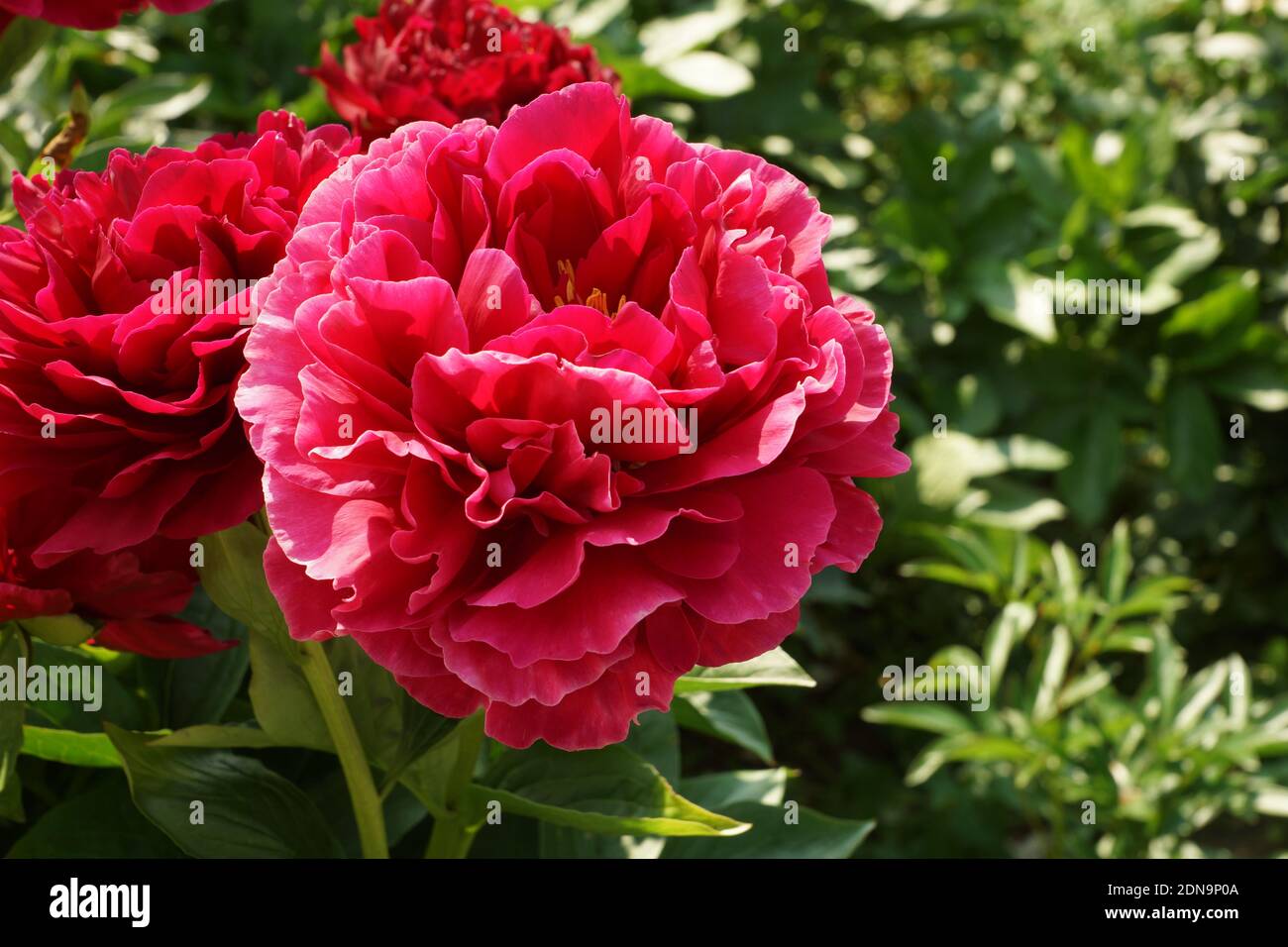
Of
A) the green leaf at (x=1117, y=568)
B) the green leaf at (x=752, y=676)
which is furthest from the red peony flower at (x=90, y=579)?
the green leaf at (x=1117, y=568)

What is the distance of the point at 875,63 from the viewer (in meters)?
2.47

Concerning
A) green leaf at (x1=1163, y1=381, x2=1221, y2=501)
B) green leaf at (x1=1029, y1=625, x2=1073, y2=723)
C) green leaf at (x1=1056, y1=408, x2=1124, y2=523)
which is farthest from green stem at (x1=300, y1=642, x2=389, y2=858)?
green leaf at (x1=1163, y1=381, x2=1221, y2=501)

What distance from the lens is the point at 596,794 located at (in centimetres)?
66

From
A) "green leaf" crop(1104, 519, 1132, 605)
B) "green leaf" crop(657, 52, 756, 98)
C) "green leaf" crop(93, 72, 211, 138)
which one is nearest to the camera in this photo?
"green leaf" crop(93, 72, 211, 138)

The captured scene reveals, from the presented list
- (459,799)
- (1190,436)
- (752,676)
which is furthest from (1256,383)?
(459,799)

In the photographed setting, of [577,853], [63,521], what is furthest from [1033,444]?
[63,521]

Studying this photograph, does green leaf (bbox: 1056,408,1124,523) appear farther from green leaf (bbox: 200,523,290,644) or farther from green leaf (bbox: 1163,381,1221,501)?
green leaf (bbox: 200,523,290,644)

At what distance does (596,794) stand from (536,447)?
0.27 metres

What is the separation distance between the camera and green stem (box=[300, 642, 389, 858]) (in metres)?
0.58

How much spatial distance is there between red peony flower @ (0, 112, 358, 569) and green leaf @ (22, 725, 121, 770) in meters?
0.12
